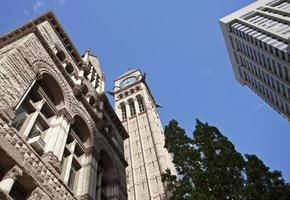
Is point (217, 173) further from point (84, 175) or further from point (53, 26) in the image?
point (53, 26)

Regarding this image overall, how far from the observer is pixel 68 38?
68.4 ft

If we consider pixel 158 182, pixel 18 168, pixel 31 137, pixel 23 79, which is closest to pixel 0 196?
pixel 18 168

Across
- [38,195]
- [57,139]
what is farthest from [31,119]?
[38,195]

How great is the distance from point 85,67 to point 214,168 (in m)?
13.6

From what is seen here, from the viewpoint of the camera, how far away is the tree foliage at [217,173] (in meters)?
11.1

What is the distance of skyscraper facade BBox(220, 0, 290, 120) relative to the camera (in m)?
37.0

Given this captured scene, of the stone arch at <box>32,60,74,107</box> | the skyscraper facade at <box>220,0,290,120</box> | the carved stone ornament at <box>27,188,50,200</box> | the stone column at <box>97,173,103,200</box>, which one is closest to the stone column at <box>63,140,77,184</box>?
the stone arch at <box>32,60,74,107</box>

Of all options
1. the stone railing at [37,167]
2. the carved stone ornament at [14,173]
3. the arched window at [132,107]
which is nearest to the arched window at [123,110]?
the arched window at [132,107]

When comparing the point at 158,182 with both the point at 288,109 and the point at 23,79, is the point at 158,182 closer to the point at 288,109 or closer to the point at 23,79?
the point at 288,109

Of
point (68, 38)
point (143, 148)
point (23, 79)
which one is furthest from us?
point (143, 148)

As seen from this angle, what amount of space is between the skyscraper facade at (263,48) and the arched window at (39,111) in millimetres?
26286

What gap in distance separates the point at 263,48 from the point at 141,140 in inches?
1275

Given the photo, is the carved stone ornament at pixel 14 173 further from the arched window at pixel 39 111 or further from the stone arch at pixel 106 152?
the stone arch at pixel 106 152

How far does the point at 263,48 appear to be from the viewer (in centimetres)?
4006
